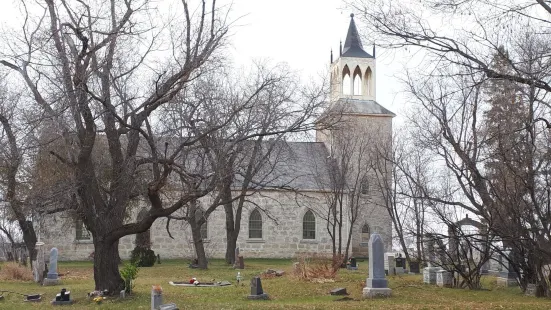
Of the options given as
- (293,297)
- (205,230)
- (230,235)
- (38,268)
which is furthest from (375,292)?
(205,230)

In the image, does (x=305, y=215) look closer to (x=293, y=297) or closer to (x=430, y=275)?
(x=430, y=275)

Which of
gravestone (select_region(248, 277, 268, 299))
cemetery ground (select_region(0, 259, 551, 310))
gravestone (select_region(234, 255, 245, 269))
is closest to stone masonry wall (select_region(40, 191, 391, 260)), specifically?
gravestone (select_region(234, 255, 245, 269))

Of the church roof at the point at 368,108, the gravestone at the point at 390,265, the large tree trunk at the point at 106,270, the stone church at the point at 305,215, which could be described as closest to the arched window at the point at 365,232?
the stone church at the point at 305,215

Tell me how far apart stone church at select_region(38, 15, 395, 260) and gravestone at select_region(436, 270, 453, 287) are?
14745mm

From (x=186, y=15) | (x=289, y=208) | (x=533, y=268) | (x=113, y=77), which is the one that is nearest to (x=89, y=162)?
(x=113, y=77)

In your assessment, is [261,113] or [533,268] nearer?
[533,268]

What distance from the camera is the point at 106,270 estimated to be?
687 inches

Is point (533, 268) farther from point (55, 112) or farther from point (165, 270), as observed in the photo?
point (165, 270)

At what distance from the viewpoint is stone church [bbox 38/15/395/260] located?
38.8 m

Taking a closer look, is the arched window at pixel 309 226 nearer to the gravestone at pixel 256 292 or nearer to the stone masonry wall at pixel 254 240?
the stone masonry wall at pixel 254 240

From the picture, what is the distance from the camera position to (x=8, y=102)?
74.1 ft

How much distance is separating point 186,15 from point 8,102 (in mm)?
9821

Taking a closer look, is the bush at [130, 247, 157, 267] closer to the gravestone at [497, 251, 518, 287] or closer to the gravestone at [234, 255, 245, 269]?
the gravestone at [234, 255, 245, 269]

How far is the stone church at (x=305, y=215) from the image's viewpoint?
1526 inches
